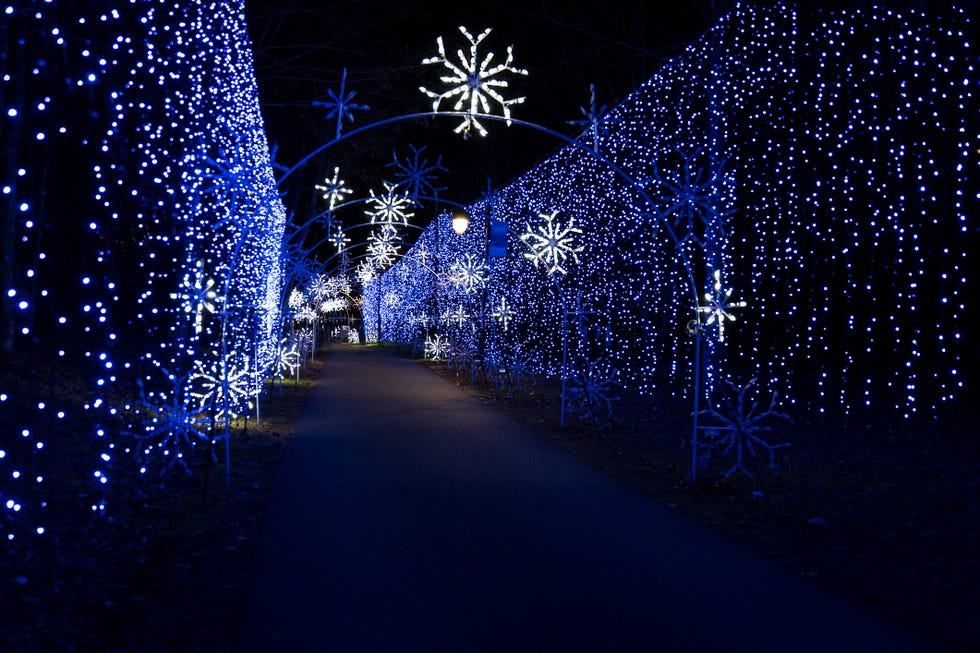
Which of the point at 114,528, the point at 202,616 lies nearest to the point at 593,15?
the point at 114,528

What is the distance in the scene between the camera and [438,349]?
36.4 metres

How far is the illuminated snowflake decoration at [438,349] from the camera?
119ft

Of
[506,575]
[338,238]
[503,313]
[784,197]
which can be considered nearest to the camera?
[506,575]

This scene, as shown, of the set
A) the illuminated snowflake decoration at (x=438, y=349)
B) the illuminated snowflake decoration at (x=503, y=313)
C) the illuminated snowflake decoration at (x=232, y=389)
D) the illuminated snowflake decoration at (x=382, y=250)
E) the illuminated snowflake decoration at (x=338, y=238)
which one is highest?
the illuminated snowflake decoration at (x=382, y=250)

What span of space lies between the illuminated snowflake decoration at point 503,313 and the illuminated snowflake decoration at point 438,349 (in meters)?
8.51

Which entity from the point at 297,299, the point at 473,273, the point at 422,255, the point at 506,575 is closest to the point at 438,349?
the point at 422,255

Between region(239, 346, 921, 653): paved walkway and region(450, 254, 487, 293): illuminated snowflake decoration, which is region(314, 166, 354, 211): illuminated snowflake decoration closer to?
region(450, 254, 487, 293): illuminated snowflake decoration

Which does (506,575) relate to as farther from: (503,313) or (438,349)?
(438,349)

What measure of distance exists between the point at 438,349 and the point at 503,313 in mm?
11825

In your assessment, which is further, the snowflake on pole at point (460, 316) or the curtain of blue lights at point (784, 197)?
the snowflake on pole at point (460, 316)

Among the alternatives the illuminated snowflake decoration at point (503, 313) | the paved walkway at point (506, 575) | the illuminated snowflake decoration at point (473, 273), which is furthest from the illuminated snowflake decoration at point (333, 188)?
the paved walkway at point (506, 575)

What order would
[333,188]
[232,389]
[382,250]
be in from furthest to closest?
[382,250], [333,188], [232,389]

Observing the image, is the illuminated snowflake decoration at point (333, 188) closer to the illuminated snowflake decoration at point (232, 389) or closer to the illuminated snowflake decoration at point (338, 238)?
the illuminated snowflake decoration at point (338, 238)

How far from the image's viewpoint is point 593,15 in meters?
25.3
